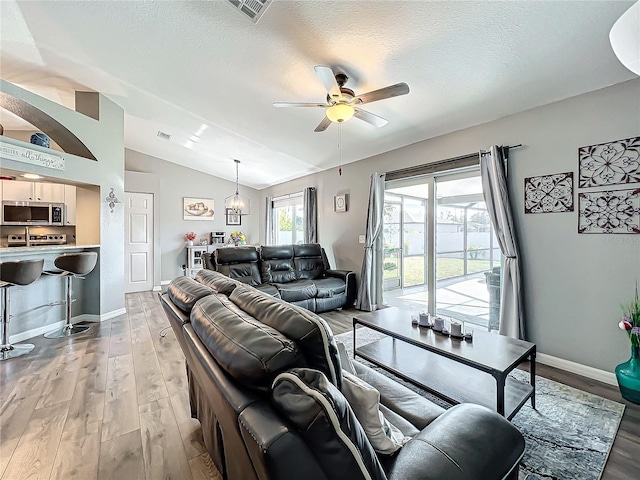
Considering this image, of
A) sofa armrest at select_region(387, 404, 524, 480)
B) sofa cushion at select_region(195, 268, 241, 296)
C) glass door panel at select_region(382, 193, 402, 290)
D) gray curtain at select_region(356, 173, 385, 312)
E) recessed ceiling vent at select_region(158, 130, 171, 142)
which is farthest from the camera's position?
recessed ceiling vent at select_region(158, 130, 171, 142)

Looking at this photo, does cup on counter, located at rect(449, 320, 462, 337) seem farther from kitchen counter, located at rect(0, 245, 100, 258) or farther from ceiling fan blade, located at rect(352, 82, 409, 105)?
kitchen counter, located at rect(0, 245, 100, 258)

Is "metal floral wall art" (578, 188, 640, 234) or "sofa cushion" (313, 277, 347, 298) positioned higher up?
"metal floral wall art" (578, 188, 640, 234)

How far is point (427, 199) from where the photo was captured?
13.0 ft

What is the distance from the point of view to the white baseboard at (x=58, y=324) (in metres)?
3.23

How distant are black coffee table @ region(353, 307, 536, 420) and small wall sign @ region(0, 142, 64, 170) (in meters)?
4.07

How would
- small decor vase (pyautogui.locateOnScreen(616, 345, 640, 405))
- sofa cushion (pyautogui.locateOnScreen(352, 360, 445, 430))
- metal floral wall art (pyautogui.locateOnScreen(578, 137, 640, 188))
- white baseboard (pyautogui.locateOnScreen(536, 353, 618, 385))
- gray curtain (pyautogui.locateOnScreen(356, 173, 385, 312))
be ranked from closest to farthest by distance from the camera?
1. sofa cushion (pyautogui.locateOnScreen(352, 360, 445, 430))
2. small decor vase (pyautogui.locateOnScreen(616, 345, 640, 405))
3. metal floral wall art (pyautogui.locateOnScreen(578, 137, 640, 188))
4. white baseboard (pyautogui.locateOnScreen(536, 353, 618, 385))
5. gray curtain (pyautogui.locateOnScreen(356, 173, 385, 312))

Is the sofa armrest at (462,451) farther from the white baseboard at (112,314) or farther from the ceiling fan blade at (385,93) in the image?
the white baseboard at (112,314)

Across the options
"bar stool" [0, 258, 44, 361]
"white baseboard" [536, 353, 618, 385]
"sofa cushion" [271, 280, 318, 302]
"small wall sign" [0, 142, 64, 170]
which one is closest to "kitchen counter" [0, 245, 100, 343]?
"bar stool" [0, 258, 44, 361]

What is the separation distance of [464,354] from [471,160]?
2.42 meters

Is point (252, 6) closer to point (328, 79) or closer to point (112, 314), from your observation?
point (328, 79)

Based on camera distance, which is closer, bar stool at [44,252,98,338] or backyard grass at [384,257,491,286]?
bar stool at [44,252,98,338]

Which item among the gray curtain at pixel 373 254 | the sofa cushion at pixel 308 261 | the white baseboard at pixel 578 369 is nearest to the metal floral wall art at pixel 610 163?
the white baseboard at pixel 578 369

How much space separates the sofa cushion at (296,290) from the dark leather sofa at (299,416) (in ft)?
8.90

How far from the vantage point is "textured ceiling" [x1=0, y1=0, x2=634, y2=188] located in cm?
204
